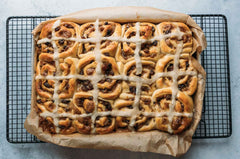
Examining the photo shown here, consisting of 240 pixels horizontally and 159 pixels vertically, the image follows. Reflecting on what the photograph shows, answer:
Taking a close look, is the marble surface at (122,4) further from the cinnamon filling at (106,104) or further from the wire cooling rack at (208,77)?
the cinnamon filling at (106,104)

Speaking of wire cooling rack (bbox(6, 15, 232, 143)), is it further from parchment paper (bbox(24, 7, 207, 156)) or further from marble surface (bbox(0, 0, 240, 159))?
parchment paper (bbox(24, 7, 207, 156))

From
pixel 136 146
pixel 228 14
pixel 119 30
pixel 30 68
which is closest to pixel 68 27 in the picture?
pixel 119 30

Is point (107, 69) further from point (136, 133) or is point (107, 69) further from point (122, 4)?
point (122, 4)

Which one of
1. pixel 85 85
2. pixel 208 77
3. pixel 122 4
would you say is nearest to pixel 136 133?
pixel 85 85

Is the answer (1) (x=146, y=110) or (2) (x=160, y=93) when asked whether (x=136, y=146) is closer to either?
(1) (x=146, y=110)

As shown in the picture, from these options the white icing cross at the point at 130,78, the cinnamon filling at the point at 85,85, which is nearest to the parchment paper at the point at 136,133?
the white icing cross at the point at 130,78
